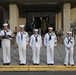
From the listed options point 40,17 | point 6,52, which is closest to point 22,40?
point 6,52

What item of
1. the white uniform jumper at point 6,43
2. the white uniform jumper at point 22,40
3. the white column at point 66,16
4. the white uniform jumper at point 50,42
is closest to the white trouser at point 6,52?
the white uniform jumper at point 6,43

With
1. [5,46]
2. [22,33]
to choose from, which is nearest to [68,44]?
[22,33]

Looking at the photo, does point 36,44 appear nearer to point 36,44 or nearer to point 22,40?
point 36,44

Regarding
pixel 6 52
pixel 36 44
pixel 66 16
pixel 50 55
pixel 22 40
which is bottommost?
pixel 50 55

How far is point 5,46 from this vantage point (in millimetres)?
12523

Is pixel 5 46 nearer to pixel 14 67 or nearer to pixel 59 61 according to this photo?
pixel 14 67

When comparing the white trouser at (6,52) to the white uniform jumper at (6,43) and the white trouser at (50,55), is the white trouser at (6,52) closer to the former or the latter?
the white uniform jumper at (6,43)

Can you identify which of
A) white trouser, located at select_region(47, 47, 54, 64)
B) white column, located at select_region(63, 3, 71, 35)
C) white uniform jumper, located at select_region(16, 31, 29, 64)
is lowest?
white trouser, located at select_region(47, 47, 54, 64)

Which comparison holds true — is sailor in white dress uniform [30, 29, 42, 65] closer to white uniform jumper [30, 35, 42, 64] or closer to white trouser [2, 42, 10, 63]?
white uniform jumper [30, 35, 42, 64]

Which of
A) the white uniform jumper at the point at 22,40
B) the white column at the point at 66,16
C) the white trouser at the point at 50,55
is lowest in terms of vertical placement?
the white trouser at the point at 50,55

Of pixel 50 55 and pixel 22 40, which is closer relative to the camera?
pixel 22 40

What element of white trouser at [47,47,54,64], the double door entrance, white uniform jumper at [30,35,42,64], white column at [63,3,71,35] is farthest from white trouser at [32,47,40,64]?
the double door entrance

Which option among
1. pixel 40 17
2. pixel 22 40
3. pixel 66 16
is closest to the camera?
pixel 22 40

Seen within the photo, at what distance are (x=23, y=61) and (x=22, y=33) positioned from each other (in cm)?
→ 147
